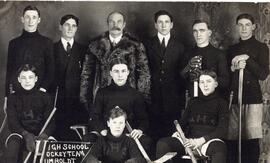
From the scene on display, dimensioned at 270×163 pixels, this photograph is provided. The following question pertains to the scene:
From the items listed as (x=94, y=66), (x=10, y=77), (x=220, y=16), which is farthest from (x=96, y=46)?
(x=220, y=16)

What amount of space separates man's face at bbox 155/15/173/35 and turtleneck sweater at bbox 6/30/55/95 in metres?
0.30

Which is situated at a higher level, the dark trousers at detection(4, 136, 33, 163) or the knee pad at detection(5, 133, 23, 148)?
the knee pad at detection(5, 133, 23, 148)

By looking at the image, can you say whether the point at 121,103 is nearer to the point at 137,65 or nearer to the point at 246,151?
the point at 137,65

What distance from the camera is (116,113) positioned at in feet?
4.30

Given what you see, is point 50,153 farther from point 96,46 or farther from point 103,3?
point 103,3

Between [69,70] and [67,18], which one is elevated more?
[67,18]

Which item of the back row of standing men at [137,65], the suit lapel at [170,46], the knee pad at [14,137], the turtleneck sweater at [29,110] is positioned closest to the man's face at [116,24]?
the back row of standing men at [137,65]

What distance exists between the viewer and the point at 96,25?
1320 mm

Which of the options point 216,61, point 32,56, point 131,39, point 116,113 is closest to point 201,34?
point 216,61

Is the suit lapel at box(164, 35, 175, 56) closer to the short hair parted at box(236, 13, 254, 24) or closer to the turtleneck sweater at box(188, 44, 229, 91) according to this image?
the turtleneck sweater at box(188, 44, 229, 91)

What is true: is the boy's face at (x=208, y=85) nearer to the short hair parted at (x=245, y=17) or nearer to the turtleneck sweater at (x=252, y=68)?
the turtleneck sweater at (x=252, y=68)

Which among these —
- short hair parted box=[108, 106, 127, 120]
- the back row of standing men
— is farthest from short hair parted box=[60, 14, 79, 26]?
short hair parted box=[108, 106, 127, 120]

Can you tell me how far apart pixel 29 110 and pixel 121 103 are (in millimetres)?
247

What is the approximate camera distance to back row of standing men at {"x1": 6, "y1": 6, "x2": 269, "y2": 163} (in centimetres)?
131
